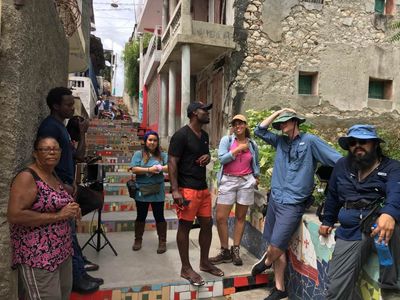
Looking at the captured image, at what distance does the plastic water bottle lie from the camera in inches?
90.9

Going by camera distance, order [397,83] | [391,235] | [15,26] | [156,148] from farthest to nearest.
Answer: [397,83] → [156,148] → [15,26] → [391,235]

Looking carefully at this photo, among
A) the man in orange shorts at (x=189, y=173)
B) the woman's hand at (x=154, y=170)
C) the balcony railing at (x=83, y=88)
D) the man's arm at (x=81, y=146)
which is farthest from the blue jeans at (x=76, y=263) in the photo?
the balcony railing at (x=83, y=88)

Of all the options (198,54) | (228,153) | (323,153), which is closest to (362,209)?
(323,153)

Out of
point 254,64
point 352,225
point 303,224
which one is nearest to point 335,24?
point 254,64

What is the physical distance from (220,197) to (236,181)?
28cm

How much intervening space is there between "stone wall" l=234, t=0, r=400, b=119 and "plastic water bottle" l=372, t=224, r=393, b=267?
283 inches

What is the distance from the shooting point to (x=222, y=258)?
4246 millimetres

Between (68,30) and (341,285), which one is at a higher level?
(68,30)

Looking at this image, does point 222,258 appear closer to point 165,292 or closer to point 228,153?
point 165,292

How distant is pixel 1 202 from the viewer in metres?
2.46

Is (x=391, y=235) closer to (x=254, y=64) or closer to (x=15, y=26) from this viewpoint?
(x=15, y=26)

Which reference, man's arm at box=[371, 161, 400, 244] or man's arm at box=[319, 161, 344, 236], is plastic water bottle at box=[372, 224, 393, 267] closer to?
man's arm at box=[371, 161, 400, 244]

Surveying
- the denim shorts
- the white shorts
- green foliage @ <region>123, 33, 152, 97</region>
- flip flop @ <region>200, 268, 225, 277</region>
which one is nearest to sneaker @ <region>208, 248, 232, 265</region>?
flip flop @ <region>200, 268, 225, 277</region>

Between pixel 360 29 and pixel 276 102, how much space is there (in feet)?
10.8
